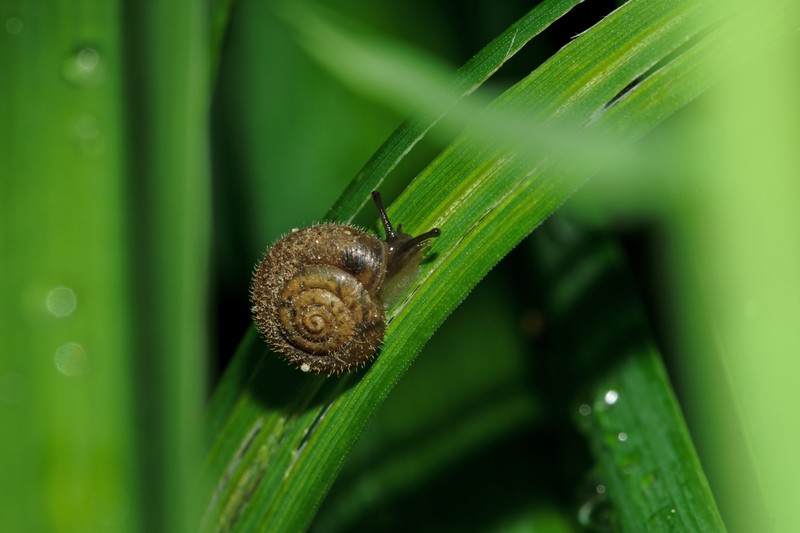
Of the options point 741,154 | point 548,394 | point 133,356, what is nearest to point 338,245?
point 133,356

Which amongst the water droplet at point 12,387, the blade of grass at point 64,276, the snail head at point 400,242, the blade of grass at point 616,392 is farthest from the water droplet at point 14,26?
the blade of grass at point 616,392

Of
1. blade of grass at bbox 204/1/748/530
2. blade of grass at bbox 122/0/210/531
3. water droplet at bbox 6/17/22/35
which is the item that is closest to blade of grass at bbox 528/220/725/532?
blade of grass at bbox 204/1/748/530

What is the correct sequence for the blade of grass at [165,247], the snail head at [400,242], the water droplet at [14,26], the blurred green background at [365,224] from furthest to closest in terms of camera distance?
the snail head at [400,242] → the water droplet at [14,26] → the blade of grass at [165,247] → the blurred green background at [365,224]

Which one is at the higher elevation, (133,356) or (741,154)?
(741,154)

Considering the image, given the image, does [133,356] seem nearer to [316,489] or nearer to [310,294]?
[316,489]

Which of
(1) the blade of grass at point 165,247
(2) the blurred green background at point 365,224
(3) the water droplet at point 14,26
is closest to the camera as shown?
(2) the blurred green background at point 365,224

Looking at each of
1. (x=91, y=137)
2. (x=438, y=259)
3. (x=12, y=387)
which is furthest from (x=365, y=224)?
(x=12, y=387)

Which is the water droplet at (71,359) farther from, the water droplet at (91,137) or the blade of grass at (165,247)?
the water droplet at (91,137)

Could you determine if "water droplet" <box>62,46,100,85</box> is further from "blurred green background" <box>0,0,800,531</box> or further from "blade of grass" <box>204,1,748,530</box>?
"blade of grass" <box>204,1,748,530</box>
